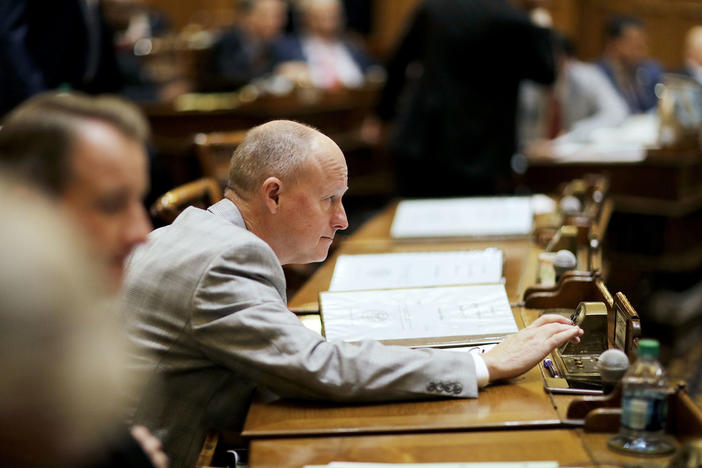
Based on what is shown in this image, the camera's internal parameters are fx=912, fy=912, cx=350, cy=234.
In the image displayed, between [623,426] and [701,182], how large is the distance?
11.7ft

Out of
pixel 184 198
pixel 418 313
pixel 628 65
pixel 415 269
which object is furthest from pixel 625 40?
pixel 418 313

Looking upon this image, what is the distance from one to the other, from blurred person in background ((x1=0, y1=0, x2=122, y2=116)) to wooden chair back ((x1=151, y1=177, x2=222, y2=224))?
867 millimetres

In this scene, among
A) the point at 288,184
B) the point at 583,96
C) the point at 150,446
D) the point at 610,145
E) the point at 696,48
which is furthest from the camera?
the point at 696,48

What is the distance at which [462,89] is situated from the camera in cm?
447

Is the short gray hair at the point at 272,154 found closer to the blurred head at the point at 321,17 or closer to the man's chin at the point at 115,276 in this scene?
the man's chin at the point at 115,276

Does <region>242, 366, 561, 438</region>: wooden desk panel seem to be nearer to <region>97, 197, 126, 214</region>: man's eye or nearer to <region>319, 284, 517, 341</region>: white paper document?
<region>319, 284, 517, 341</region>: white paper document

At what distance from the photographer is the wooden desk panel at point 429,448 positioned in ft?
4.59

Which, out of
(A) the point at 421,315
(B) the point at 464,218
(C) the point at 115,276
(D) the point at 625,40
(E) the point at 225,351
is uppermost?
(C) the point at 115,276

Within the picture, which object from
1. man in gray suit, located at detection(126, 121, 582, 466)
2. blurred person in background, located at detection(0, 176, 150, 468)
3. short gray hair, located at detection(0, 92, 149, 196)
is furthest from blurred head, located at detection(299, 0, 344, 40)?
blurred person in background, located at detection(0, 176, 150, 468)

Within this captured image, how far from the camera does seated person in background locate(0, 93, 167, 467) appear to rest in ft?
3.54

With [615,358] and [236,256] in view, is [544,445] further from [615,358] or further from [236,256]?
[236,256]

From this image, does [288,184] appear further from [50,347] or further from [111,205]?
[50,347]

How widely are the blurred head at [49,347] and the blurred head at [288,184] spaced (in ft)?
2.98

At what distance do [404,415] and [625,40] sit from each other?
6.15 metres
